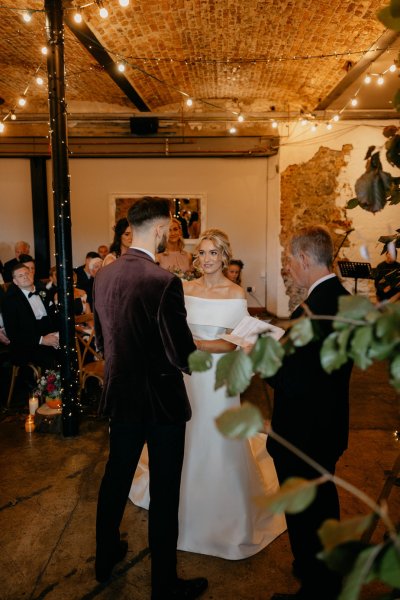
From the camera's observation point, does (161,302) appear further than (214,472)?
No

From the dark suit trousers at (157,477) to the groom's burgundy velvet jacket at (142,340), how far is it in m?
0.10

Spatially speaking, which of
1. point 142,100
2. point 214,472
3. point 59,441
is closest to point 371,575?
point 214,472

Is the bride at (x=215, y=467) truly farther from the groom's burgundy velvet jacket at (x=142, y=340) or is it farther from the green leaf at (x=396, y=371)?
the green leaf at (x=396, y=371)

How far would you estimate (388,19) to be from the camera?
1048mm

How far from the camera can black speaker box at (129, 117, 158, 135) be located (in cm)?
894

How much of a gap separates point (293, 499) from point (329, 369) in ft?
0.80

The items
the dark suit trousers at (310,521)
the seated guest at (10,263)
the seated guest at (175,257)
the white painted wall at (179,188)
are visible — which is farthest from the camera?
the white painted wall at (179,188)

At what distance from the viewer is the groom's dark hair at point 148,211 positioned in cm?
196

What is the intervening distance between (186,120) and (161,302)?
26.2 feet

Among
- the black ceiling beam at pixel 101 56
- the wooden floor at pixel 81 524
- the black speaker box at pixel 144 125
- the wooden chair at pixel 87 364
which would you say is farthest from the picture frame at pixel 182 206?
the wooden floor at pixel 81 524

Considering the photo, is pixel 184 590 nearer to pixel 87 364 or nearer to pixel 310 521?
pixel 310 521

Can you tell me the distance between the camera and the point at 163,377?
199cm

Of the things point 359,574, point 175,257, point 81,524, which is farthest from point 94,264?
point 359,574

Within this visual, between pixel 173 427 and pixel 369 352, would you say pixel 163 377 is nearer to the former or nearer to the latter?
pixel 173 427
